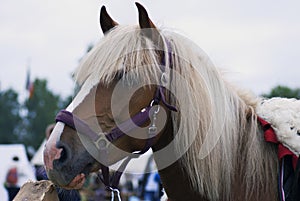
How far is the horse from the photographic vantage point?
2.86 m

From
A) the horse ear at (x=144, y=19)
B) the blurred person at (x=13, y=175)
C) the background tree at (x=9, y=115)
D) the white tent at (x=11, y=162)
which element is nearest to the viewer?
the horse ear at (x=144, y=19)

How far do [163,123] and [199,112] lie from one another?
0.21 meters

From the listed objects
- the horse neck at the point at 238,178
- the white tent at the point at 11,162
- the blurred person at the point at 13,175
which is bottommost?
the white tent at the point at 11,162

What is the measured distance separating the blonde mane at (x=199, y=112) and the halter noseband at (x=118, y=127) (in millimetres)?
80

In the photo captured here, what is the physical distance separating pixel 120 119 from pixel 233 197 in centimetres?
81

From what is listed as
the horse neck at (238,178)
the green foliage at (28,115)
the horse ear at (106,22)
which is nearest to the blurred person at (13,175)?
the horse ear at (106,22)

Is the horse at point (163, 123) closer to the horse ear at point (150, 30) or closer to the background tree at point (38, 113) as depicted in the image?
the horse ear at point (150, 30)

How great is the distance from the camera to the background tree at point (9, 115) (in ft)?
261

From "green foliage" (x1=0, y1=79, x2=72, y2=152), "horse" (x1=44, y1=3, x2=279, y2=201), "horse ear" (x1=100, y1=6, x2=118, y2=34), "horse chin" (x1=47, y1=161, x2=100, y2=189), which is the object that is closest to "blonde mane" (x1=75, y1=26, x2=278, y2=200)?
"horse" (x1=44, y1=3, x2=279, y2=201)

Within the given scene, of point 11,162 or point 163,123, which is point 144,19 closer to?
point 163,123

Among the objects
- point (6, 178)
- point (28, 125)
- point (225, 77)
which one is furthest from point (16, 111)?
point (225, 77)

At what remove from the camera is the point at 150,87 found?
3010mm

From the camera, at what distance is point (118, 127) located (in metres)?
2.93

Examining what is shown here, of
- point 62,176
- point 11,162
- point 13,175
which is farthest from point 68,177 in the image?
point 11,162
